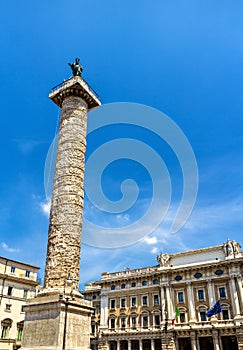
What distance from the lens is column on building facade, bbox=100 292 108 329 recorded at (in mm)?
38625

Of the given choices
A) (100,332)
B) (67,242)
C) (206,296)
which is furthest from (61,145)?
(100,332)

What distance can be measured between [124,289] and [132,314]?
3178mm

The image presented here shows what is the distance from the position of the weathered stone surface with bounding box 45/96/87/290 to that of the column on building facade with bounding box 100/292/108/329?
28855 mm

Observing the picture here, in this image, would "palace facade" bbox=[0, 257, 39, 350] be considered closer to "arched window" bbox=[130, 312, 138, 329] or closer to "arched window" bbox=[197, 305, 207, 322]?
"arched window" bbox=[130, 312, 138, 329]

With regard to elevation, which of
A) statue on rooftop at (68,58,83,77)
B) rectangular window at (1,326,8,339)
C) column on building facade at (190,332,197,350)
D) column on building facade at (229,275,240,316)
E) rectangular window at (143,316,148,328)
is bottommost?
column on building facade at (190,332,197,350)

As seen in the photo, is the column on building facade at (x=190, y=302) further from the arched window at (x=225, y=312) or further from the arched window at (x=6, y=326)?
the arched window at (x=6, y=326)

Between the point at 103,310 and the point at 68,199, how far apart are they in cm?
2997

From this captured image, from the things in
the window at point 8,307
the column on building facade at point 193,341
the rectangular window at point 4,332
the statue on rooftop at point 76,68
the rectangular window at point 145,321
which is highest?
the statue on rooftop at point 76,68

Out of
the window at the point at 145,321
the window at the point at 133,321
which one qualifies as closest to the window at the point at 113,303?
the window at the point at 133,321

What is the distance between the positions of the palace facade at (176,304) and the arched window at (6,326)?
1461 centimetres

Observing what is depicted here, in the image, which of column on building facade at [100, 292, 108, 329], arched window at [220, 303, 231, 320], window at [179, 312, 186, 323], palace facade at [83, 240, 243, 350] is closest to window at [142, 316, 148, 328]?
palace facade at [83, 240, 243, 350]

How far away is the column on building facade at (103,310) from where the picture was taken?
38625 millimetres

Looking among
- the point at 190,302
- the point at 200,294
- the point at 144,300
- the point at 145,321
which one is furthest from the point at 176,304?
the point at 145,321

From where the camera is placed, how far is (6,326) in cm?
2688
